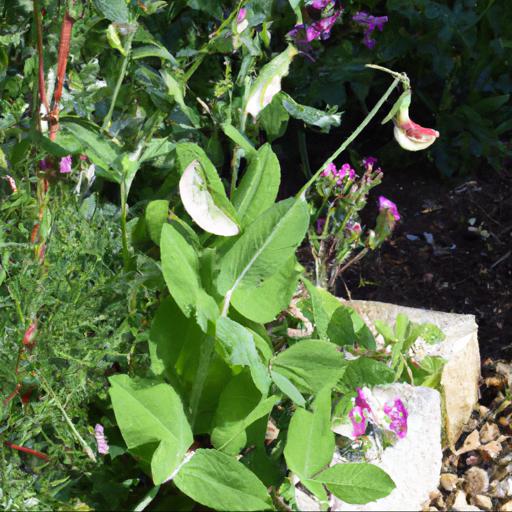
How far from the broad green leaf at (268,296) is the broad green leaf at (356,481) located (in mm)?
319

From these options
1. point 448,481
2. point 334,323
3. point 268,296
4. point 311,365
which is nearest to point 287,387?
point 311,365

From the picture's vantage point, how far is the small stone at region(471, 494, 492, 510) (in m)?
2.01

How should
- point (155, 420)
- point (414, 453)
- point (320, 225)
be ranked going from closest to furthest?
1. point (155, 420)
2. point (414, 453)
3. point (320, 225)

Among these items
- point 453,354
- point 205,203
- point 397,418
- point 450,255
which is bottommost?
point 450,255

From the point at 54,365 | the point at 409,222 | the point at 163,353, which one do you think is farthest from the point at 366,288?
the point at 54,365

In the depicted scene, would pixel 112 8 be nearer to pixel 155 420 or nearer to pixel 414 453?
pixel 155 420

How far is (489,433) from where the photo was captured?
222cm

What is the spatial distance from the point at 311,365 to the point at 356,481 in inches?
9.0

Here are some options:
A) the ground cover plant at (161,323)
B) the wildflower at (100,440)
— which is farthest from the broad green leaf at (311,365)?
the wildflower at (100,440)

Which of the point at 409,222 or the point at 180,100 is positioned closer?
the point at 180,100

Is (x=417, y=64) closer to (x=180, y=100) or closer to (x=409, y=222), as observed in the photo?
(x=409, y=222)

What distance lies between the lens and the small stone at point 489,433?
2.21m

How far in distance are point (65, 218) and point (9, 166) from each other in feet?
0.55

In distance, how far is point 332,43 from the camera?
2.95 m
